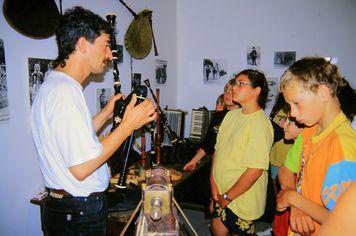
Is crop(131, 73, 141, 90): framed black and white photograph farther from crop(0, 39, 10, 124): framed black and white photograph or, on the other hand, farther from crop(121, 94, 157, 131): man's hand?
crop(121, 94, 157, 131): man's hand

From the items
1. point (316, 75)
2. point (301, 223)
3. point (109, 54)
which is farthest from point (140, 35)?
point (301, 223)

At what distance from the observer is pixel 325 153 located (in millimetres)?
1054

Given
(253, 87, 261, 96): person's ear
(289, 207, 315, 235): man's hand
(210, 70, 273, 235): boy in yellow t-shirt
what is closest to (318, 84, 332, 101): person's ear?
(289, 207, 315, 235): man's hand

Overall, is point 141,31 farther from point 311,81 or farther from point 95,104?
point 311,81

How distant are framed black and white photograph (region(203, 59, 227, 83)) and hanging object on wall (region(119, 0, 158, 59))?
3.62 feet

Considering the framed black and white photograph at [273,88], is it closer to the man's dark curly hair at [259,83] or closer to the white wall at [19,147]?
the man's dark curly hair at [259,83]

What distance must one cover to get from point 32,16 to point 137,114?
119cm

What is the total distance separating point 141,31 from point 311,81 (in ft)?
8.22

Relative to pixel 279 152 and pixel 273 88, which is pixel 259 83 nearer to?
pixel 279 152

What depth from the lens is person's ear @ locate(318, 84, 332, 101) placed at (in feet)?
3.62

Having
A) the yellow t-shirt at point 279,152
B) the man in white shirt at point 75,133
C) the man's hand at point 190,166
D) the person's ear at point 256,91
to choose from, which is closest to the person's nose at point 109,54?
the man in white shirt at point 75,133

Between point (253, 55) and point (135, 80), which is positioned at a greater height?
point (253, 55)

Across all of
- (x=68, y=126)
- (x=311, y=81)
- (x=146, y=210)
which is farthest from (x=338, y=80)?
(x=68, y=126)

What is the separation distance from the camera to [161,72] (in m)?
3.86
